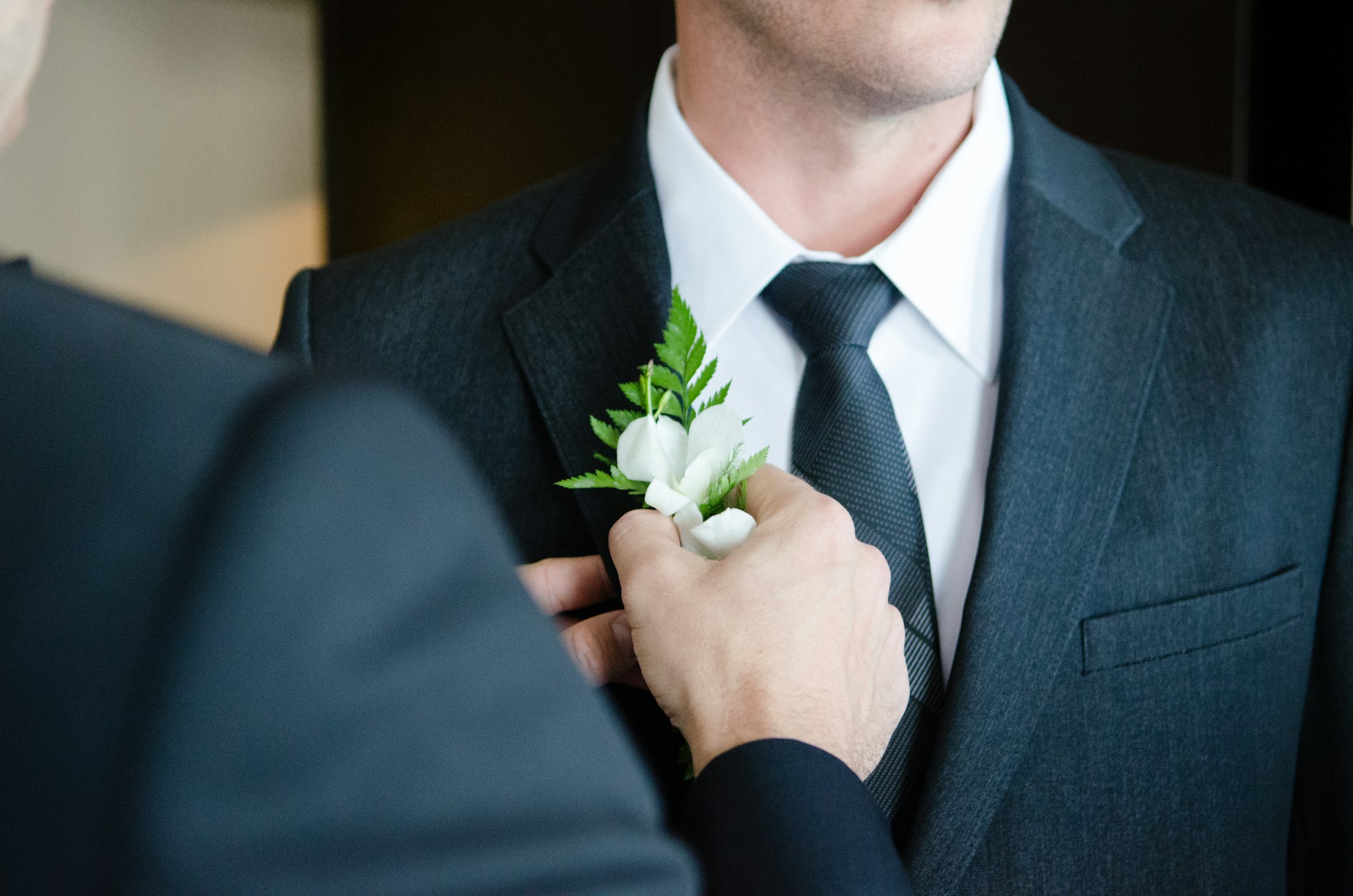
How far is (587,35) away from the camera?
2.65 m

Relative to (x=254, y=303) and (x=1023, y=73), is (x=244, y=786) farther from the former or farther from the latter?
(x=254, y=303)

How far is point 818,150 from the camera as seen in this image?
1163 millimetres

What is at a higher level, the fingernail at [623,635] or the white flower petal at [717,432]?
the white flower petal at [717,432]

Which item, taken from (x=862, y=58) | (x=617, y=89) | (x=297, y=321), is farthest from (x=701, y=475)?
(x=617, y=89)

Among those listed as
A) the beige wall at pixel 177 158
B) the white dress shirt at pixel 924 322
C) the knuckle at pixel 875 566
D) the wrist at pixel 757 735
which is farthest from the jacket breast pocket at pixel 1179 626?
the beige wall at pixel 177 158

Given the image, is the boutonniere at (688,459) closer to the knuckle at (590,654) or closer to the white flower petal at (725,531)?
the white flower petal at (725,531)

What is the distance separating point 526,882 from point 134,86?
3.53 m

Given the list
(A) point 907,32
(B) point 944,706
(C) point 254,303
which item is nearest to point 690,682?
(B) point 944,706

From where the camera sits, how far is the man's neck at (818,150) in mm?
1142

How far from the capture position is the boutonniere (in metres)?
0.85

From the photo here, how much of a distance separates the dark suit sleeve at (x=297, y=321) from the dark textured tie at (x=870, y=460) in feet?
1.68

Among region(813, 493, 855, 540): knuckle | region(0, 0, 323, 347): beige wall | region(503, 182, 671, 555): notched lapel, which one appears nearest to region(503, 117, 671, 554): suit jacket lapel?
region(503, 182, 671, 555): notched lapel

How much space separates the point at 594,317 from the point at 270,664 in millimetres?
846

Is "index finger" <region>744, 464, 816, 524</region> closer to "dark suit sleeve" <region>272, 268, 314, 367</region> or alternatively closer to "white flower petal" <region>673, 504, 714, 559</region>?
"white flower petal" <region>673, 504, 714, 559</region>
